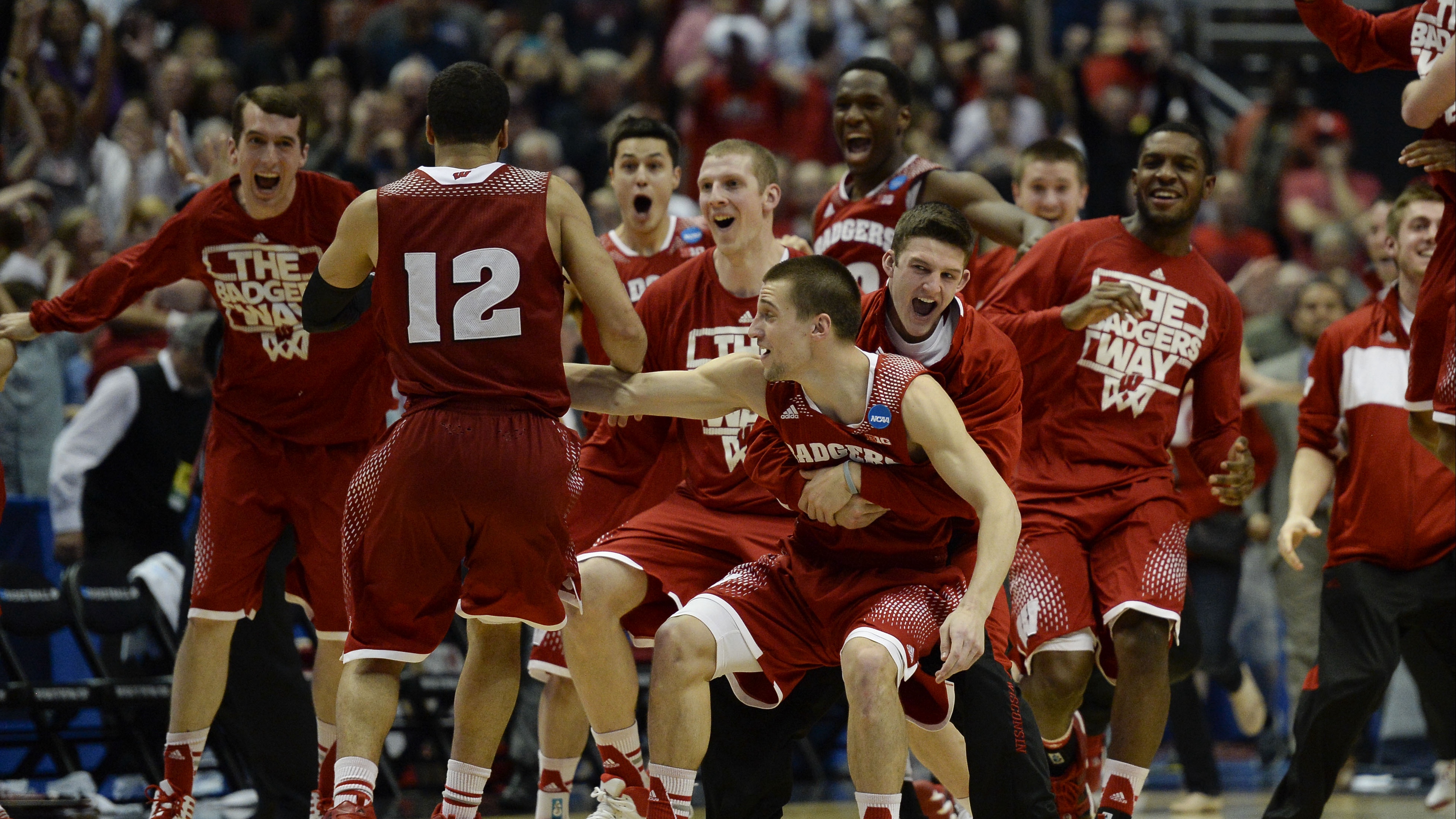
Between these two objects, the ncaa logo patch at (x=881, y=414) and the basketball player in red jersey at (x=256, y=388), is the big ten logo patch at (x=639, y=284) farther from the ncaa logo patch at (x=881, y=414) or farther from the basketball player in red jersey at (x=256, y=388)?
the ncaa logo patch at (x=881, y=414)

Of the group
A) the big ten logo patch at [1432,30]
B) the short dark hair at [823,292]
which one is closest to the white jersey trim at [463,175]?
the short dark hair at [823,292]

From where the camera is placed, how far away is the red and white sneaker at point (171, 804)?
6.18 metres

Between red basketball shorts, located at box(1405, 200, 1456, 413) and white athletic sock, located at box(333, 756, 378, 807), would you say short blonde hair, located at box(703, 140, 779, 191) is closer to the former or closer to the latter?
red basketball shorts, located at box(1405, 200, 1456, 413)

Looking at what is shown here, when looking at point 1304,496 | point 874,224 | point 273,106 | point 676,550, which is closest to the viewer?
point 676,550

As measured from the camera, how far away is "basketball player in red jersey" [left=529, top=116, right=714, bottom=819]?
6.54 meters

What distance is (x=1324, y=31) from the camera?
569 cm

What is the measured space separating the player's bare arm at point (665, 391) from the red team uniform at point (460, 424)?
505mm

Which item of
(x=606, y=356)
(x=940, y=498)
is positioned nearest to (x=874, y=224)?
(x=606, y=356)

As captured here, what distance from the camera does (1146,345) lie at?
6.48 meters

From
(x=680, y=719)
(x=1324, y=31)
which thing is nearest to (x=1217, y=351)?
(x=1324, y=31)

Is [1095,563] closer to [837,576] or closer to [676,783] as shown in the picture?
[837,576]

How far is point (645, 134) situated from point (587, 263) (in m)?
2.27

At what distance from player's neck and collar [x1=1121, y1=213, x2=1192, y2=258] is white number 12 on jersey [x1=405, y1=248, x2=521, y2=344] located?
281 cm

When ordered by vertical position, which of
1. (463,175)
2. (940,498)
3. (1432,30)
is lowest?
(940,498)
